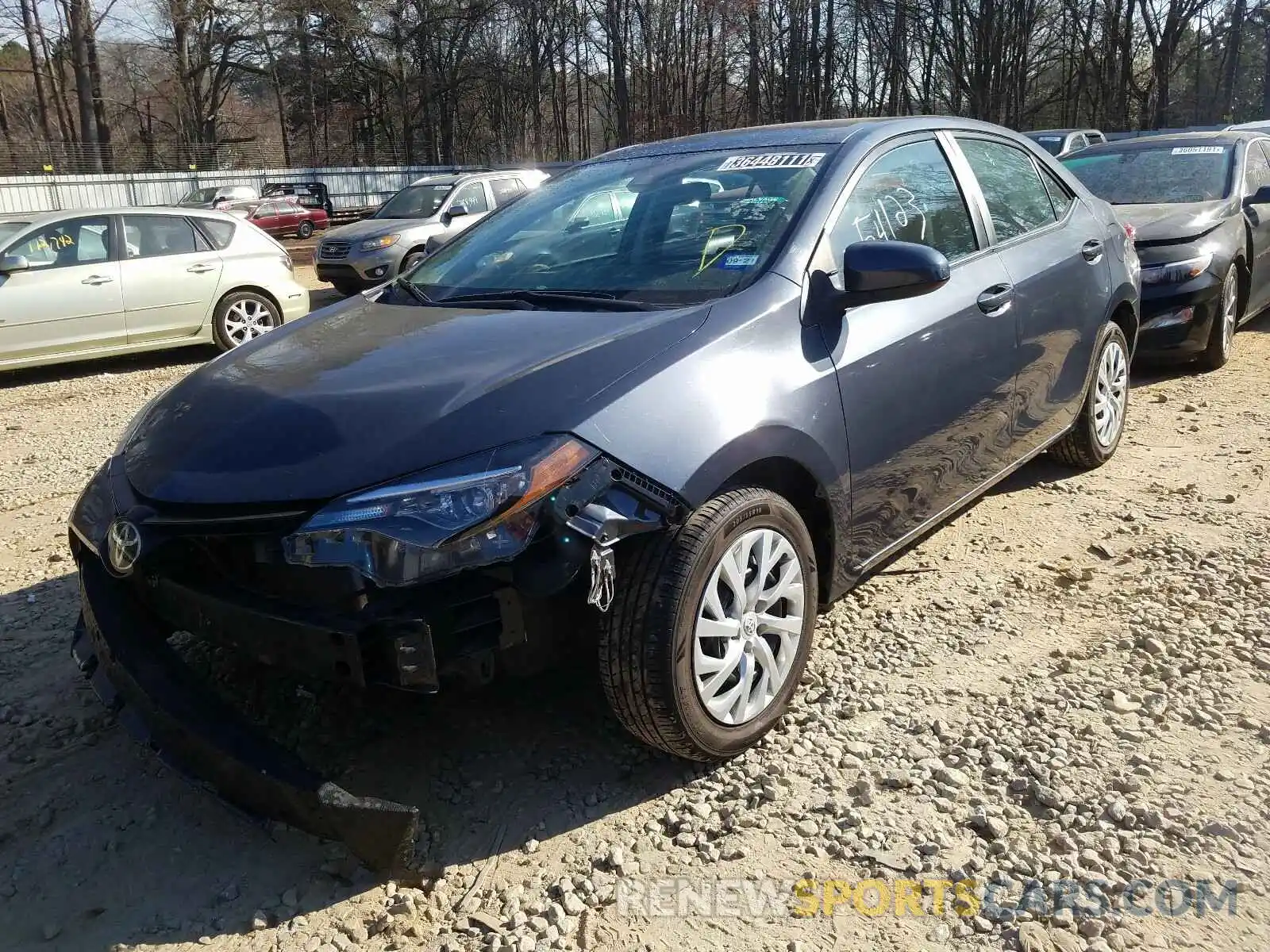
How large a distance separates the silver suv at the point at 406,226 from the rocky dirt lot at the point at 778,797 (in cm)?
990

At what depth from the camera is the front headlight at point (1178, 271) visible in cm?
650

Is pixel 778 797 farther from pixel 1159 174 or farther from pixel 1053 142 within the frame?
pixel 1053 142

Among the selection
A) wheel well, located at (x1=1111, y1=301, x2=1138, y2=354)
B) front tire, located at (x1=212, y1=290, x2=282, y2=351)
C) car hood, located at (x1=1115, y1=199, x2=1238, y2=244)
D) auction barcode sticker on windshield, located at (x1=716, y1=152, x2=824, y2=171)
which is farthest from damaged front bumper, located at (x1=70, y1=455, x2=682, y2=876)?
front tire, located at (x1=212, y1=290, x2=282, y2=351)

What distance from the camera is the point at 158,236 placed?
29.9 ft

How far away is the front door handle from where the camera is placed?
3529 millimetres

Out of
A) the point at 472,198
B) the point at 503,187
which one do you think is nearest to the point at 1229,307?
the point at 472,198

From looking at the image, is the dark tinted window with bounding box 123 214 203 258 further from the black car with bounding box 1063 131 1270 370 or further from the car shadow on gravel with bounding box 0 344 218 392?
the black car with bounding box 1063 131 1270 370

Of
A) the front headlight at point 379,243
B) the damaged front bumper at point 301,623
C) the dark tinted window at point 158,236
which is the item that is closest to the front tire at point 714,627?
the damaged front bumper at point 301,623

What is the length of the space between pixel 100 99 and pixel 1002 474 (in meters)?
46.1

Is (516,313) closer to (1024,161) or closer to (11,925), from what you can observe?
(11,925)

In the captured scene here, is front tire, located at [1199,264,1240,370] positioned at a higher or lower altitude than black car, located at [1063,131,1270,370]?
lower

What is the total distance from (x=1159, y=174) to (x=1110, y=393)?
13.0 feet

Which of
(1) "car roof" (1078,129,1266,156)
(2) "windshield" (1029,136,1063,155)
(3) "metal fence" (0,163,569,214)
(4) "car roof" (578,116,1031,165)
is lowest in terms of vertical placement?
(4) "car roof" (578,116,1031,165)

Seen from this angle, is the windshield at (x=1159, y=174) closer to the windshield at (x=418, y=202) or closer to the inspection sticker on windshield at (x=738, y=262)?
the inspection sticker on windshield at (x=738, y=262)
